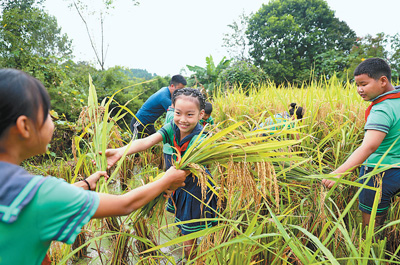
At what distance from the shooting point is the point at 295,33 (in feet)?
66.6

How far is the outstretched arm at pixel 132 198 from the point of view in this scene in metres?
0.84

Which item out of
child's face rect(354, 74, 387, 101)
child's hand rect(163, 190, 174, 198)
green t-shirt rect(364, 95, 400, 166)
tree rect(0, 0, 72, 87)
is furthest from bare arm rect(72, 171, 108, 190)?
→ tree rect(0, 0, 72, 87)

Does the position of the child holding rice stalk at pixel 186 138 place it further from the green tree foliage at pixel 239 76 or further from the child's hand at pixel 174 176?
the green tree foliage at pixel 239 76

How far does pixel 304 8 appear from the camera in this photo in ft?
70.4

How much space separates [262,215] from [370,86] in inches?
54.5

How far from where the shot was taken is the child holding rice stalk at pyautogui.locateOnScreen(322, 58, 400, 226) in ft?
5.50

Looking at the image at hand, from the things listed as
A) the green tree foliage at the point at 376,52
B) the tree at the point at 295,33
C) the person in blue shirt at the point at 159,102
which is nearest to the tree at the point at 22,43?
the person in blue shirt at the point at 159,102

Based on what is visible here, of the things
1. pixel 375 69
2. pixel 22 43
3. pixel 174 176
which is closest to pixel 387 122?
pixel 375 69

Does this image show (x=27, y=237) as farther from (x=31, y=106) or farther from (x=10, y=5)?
(x=10, y=5)

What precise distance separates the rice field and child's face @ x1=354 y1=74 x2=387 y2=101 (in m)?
0.35

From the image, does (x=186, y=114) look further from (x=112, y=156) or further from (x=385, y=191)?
(x=385, y=191)

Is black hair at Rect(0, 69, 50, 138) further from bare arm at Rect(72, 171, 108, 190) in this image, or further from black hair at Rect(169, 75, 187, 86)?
black hair at Rect(169, 75, 187, 86)

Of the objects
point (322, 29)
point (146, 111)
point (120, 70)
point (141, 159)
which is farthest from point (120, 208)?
point (322, 29)

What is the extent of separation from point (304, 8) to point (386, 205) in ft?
79.9
